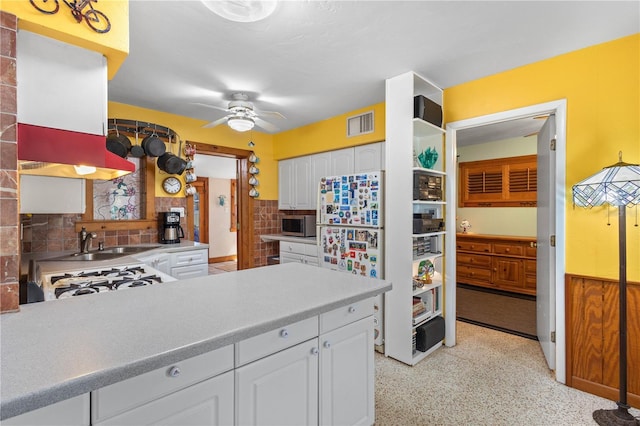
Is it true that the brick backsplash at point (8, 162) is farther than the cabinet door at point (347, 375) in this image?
No

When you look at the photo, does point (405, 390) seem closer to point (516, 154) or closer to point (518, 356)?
point (518, 356)

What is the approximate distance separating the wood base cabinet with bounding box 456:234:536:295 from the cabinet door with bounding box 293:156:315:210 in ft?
8.31

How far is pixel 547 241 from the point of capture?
254 centimetres

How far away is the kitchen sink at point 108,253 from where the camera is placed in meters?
2.82

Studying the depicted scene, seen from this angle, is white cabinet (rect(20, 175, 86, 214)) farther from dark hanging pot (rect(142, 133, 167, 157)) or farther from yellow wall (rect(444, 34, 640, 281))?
yellow wall (rect(444, 34, 640, 281))

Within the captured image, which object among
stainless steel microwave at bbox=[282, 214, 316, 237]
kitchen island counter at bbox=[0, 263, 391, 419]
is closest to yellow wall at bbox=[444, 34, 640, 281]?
kitchen island counter at bbox=[0, 263, 391, 419]

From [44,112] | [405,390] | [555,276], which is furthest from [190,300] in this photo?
[555,276]

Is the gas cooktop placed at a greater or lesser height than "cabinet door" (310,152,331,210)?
lesser

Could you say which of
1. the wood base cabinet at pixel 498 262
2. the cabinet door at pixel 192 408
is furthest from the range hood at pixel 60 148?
the wood base cabinet at pixel 498 262

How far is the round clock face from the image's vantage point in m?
3.64

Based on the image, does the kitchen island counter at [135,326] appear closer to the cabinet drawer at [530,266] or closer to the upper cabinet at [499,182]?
the cabinet drawer at [530,266]

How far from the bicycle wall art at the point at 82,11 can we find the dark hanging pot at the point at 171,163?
2.29 meters

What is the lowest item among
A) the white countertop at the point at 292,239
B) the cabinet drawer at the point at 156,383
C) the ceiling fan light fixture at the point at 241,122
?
the cabinet drawer at the point at 156,383

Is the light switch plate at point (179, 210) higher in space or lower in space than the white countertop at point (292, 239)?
higher
